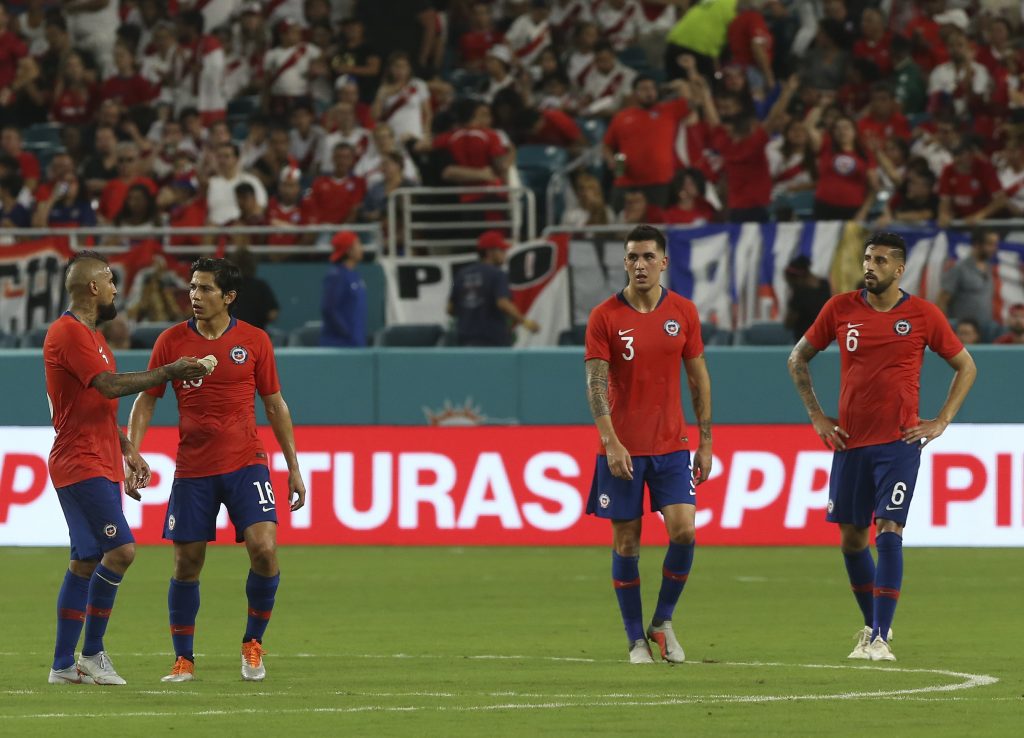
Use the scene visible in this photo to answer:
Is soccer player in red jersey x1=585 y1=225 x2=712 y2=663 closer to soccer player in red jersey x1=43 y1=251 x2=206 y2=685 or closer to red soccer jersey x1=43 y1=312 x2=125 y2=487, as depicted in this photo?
soccer player in red jersey x1=43 y1=251 x2=206 y2=685

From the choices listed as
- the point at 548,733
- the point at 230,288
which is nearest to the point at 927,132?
the point at 230,288

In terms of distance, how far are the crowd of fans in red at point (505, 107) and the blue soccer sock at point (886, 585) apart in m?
9.54

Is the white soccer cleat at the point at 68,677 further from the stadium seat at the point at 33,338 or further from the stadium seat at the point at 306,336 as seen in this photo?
the stadium seat at the point at 33,338

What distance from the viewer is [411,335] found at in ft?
67.1

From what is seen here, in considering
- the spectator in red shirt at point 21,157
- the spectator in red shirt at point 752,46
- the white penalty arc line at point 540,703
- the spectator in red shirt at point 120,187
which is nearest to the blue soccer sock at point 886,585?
the white penalty arc line at point 540,703

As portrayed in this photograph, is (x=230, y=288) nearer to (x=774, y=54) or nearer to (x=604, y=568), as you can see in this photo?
(x=604, y=568)

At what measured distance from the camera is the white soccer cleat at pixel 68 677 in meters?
9.66

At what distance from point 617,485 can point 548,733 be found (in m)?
2.68

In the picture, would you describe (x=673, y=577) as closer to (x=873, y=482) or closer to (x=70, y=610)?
(x=873, y=482)

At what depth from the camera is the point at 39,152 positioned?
24688 mm

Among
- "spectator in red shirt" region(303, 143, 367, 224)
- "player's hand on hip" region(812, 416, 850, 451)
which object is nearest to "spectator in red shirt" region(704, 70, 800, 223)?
"spectator in red shirt" region(303, 143, 367, 224)

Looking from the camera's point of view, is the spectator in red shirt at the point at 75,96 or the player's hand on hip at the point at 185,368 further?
the spectator in red shirt at the point at 75,96

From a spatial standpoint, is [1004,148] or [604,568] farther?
[1004,148]

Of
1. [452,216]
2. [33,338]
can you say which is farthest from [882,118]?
[33,338]
